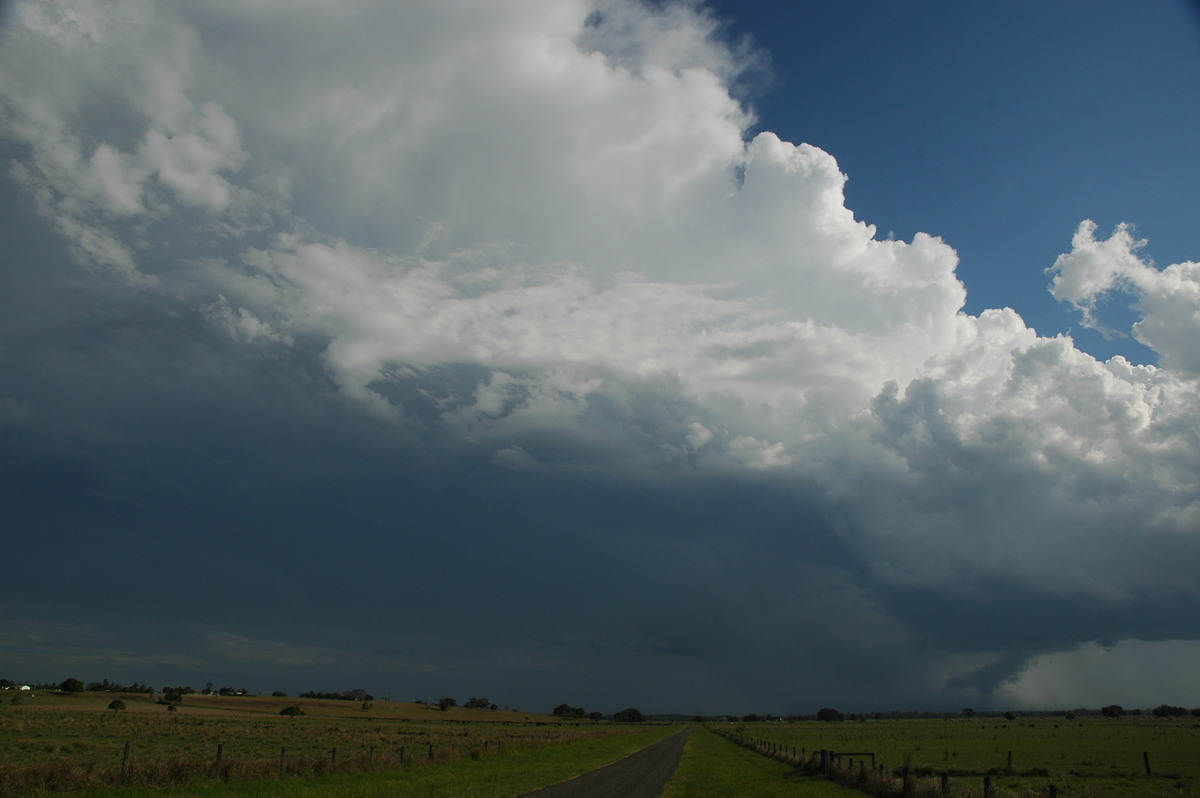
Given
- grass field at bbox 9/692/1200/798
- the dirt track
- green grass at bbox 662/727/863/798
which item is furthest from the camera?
green grass at bbox 662/727/863/798

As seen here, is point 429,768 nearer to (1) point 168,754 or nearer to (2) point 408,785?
(2) point 408,785

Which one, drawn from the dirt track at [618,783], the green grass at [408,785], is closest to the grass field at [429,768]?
the green grass at [408,785]

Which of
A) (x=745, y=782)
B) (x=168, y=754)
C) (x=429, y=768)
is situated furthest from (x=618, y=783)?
(x=168, y=754)

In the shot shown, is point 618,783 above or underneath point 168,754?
above

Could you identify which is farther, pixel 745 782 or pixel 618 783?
pixel 745 782

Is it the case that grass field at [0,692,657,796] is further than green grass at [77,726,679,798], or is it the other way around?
green grass at [77,726,679,798]

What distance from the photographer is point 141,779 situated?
21.5 metres

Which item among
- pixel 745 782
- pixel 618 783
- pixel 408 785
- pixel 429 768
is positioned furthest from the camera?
pixel 429 768

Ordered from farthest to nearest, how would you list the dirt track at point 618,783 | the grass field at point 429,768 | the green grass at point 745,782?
the green grass at point 745,782
the dirt track at point 618,783
the grass field at point 429,768

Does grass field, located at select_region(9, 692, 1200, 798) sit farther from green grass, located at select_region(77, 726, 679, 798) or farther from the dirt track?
the dirt track

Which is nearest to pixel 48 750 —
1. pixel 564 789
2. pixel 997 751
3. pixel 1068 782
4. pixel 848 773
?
pixel 564 789

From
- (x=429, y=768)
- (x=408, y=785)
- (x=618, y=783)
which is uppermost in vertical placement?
(x=408, y=785)

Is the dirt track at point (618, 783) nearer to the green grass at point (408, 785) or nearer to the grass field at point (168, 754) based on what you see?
the green grass at point (408, 785)

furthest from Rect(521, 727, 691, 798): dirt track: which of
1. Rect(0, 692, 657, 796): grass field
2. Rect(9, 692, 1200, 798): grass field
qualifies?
Rect(0, 692, 657, 796): grass field
